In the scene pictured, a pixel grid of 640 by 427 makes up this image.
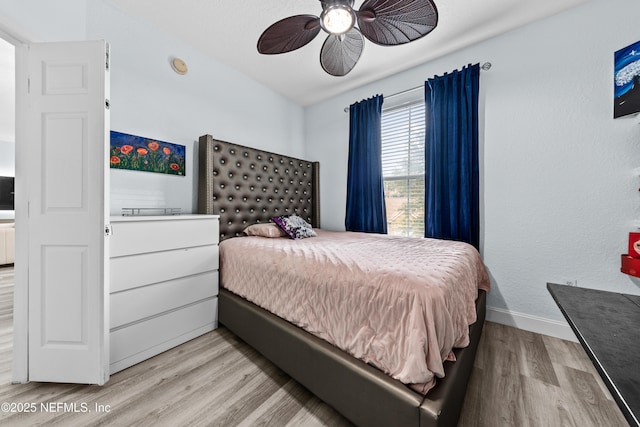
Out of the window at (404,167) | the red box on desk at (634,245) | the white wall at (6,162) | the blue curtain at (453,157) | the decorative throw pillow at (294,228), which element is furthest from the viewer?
the white wall at (6,162)

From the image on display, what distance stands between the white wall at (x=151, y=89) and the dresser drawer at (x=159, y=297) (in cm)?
77

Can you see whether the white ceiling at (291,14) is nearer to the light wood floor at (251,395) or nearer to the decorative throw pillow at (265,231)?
the decorative throw pillow at (265,231)

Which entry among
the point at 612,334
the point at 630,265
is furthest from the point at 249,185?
the point at 630,265

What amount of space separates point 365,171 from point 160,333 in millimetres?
2441

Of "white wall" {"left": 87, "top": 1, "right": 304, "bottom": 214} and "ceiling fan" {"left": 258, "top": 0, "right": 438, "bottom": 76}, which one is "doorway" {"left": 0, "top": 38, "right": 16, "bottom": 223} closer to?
"white wall" {"left": 87, "top": 1, "right": 304, "bottom": 214}

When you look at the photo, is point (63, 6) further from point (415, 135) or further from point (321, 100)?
point (415, 135)

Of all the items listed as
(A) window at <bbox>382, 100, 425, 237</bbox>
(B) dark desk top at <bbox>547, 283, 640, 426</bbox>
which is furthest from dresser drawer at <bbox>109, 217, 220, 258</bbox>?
(B) dark desk top at <bbox>547, 283, 640, 426</bbox>

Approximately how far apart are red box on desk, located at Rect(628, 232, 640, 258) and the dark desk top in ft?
3.16

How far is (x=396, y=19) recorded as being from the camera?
4.47ft

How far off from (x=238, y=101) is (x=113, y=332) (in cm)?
240

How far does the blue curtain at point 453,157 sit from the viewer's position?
2205 millimetres

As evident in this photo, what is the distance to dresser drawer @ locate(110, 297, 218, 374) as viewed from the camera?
1.49 meters

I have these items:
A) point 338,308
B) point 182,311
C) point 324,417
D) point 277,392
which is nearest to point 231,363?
point 277,392

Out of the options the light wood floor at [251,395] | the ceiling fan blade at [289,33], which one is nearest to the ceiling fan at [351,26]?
the ceiling fan blade at [289,33]
